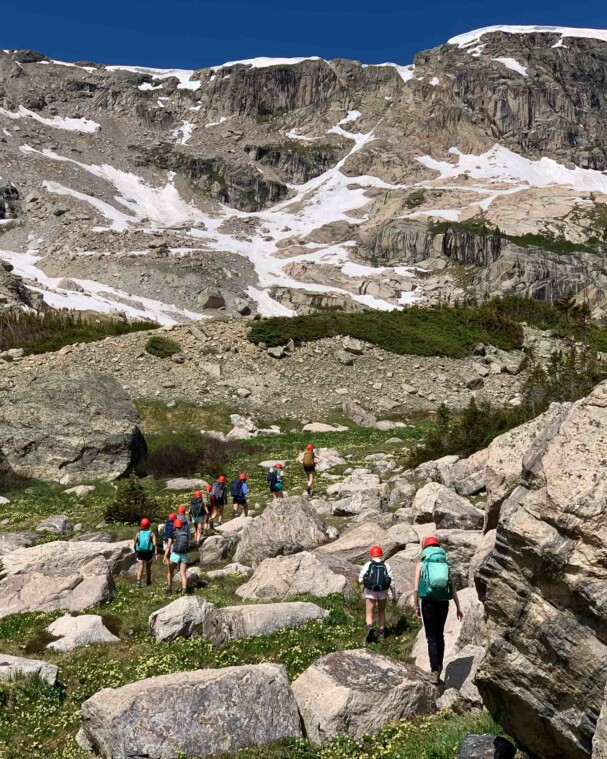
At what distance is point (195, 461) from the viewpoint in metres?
32.6

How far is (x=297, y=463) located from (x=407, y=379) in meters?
21.6

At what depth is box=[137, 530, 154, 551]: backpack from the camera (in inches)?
642

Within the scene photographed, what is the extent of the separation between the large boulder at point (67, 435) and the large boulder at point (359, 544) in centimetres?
1721

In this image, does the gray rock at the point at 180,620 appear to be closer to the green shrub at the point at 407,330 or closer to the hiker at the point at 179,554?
the hiker at the point at 179,554

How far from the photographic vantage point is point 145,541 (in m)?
16.4

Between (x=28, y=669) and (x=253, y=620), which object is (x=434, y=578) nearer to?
(x=253, y=620)

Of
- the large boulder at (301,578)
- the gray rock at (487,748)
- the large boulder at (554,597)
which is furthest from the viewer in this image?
the large boulder at (301,578)

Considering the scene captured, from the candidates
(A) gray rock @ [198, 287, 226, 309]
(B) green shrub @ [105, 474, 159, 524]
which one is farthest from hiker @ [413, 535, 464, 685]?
(A) gray rock @ [198, 287, 226, 309]

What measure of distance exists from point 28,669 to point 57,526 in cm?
1189

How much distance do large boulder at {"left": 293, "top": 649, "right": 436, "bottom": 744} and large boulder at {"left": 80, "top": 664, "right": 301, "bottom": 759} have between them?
33cm

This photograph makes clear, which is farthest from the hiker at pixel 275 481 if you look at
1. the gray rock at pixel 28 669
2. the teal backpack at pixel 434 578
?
the teal backpack at pixel 434 578

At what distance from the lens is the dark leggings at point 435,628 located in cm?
957

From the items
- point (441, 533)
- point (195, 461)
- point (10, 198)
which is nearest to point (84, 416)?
point (195, 461)

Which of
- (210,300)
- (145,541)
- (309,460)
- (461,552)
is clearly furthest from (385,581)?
(210,300)
